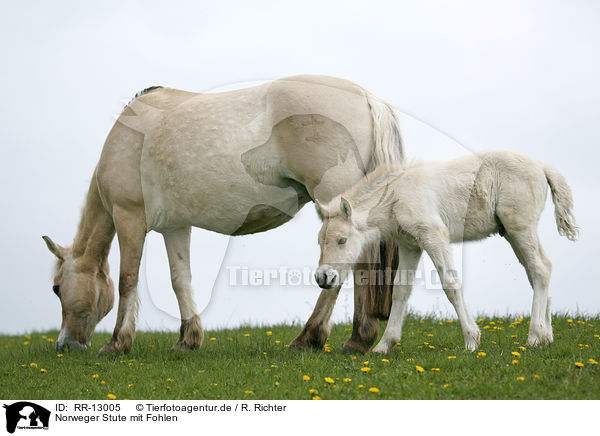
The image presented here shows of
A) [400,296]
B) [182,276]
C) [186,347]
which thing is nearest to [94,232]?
[182,276]

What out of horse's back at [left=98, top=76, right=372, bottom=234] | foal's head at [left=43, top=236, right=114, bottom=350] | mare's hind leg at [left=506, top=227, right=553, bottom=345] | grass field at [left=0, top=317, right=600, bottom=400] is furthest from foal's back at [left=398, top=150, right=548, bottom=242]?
foal's head at [left=43, top=236, right=114, bottom=350]

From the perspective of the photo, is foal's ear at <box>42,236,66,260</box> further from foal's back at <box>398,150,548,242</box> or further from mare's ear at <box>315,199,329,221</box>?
foal's back at <box>398,150,548,242</box>

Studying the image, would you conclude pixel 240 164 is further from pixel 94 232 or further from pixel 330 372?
pixel 94 232

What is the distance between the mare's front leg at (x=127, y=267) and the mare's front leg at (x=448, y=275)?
3.71 metres

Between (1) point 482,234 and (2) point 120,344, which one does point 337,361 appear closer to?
(1) point 482,234

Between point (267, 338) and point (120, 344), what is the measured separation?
222cm

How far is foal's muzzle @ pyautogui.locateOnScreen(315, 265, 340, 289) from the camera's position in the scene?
19.4 ft

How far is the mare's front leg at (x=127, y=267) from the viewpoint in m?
7.77

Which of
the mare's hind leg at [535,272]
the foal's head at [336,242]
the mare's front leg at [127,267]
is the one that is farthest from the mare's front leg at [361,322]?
the mare's front leg at [127,267]

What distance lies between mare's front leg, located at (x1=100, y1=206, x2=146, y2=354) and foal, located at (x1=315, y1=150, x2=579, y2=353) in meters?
2.81

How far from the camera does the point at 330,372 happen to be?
557 centimetres

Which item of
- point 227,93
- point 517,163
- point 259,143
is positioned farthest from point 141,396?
point 517,163

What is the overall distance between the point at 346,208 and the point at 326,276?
0.69 metres
